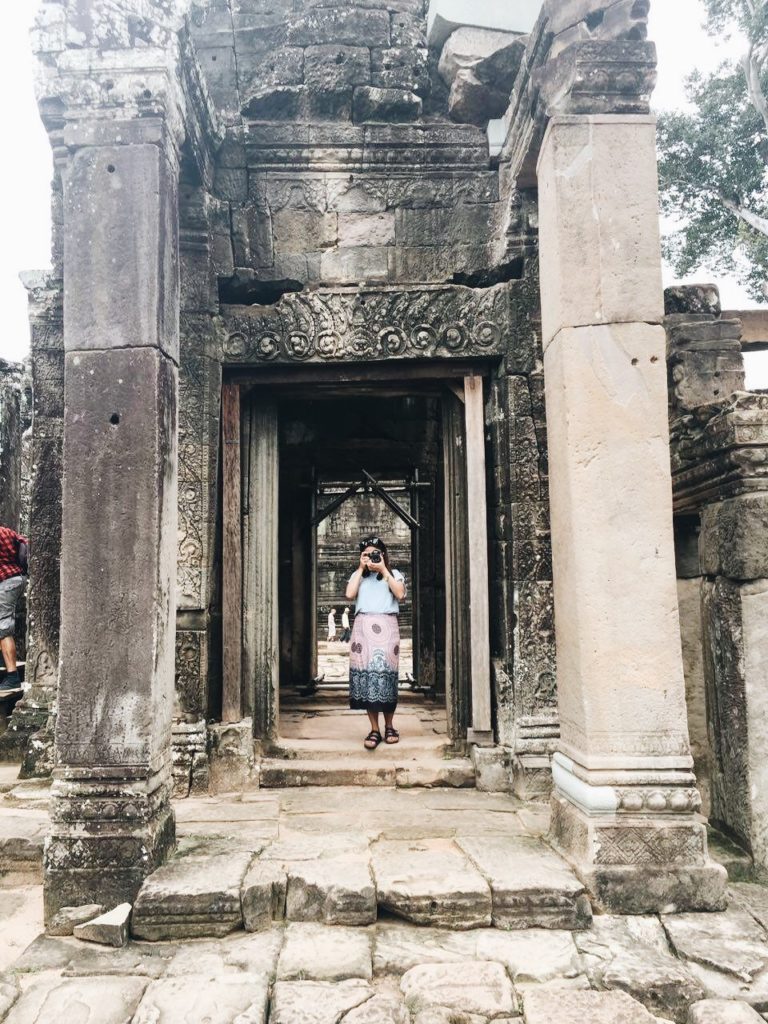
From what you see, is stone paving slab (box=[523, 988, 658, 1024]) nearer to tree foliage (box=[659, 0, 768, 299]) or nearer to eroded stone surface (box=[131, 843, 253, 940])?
eroded stone surface (box=[131, 843, 253, 940])

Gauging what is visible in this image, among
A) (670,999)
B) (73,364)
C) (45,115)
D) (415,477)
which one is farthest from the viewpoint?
(415,477)

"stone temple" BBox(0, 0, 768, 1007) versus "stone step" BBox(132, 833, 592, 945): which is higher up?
"stone temple" BBox(0, 0, 768, 1007)

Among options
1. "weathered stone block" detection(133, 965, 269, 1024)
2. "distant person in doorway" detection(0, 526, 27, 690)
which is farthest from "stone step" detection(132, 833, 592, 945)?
"distant person in doorway" detection(0, 526, 27, 690)

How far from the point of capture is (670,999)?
7.93ft

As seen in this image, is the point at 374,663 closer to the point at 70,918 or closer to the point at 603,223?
the point at 70,918

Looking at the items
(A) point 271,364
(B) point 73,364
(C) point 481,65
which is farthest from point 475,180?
(B) point 73,364

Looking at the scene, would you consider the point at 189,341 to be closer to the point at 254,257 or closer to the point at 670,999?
the point at 254,257

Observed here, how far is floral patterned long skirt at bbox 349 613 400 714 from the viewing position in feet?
17.4

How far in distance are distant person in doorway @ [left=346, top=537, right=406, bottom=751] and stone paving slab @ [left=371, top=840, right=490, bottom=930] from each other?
81.8 inches

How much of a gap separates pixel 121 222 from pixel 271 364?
1.65m

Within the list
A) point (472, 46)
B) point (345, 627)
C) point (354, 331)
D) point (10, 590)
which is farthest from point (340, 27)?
point (345, 627)

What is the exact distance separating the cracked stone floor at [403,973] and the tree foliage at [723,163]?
45.2 feet

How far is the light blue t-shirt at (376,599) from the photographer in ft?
18.1

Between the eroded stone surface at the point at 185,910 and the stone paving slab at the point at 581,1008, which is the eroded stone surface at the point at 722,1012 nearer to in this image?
the stone paving slab at the point at 581,1008
